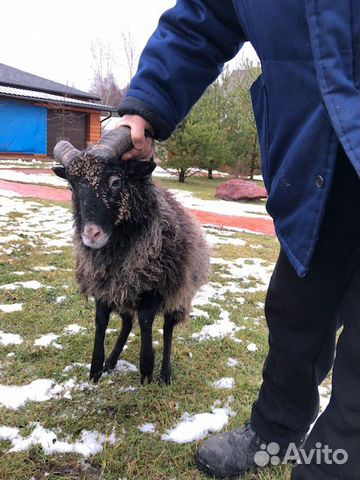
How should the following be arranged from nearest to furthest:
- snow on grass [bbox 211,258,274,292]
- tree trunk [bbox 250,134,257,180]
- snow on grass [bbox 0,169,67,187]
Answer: snow on grass [bbox 211,258,274,292], snow on grass [bbox 0,169,67,187], tree trunk [bbox 250,134,257,180]

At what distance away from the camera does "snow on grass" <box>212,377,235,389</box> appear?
2.49 metres

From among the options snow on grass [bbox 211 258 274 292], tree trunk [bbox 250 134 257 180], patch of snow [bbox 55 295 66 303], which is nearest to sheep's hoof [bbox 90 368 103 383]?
patch of snow [bbox 55 295 66 303]

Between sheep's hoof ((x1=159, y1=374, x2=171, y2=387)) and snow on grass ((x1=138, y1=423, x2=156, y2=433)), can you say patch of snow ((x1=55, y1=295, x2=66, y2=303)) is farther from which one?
snow on grass ((x1=138, y1=423, x2=156, y2=433))

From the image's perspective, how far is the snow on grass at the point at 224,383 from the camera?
8.16 ft

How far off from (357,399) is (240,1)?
53.4 inches

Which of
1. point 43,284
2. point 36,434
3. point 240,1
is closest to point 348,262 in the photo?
point 240,1

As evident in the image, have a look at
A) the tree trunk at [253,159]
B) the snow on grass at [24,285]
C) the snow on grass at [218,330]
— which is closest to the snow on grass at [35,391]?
the snow on grass at [218,330]

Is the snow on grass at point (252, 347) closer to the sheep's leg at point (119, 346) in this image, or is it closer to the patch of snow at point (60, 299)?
the sheep's leg at point (119, 346)

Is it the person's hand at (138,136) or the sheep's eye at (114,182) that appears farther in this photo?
the sheep's eye at (114,182)

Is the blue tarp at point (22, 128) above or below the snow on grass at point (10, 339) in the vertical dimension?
above

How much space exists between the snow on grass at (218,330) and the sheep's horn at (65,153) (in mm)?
1706

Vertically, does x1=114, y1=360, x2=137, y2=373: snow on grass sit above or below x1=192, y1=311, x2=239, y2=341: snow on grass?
below

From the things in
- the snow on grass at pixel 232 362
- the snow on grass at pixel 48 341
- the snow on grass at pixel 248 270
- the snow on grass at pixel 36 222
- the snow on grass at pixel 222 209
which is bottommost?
the snow on grass at pixel 222 209

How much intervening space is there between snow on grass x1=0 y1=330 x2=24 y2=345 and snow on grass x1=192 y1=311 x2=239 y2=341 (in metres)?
1.24
